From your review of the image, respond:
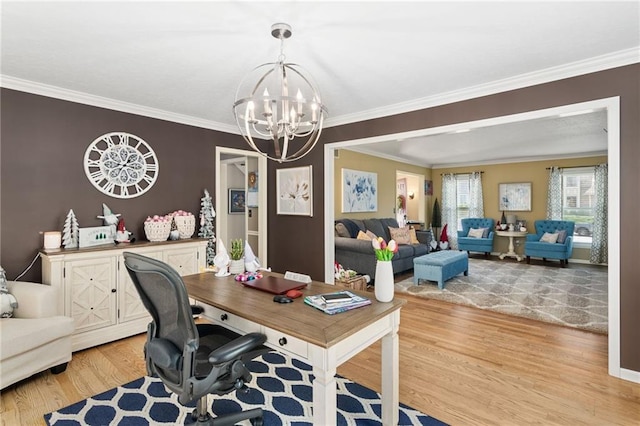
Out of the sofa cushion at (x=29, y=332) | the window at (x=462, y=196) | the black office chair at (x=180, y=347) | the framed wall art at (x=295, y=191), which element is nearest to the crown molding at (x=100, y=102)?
the framed wall art at (x=295, y=191)

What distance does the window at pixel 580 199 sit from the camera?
7191 mm

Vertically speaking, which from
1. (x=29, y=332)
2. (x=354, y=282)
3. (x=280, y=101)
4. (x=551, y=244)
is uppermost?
(x=280, y=101)

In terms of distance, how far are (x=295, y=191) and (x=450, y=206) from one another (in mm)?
5978

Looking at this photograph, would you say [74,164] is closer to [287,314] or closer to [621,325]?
[287,314]

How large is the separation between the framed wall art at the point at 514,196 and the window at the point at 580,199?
2.28 ft

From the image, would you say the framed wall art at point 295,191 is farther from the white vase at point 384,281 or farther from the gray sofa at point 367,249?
the white vase at point 384,281

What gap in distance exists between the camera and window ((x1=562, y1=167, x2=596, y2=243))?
23.6ft

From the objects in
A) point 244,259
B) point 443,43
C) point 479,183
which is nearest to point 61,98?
point 244,259

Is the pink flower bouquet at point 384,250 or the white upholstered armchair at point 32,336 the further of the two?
the white upholstered armchair at point 32,336

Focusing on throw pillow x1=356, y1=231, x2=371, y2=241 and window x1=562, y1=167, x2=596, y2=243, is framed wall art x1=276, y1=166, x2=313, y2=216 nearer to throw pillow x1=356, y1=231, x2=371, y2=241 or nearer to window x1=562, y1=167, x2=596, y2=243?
throw pillow x1=356, y1=231, x2=371, y2=241

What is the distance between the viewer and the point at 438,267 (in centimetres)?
502

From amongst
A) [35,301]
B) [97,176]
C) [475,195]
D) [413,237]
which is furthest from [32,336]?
[475,195]

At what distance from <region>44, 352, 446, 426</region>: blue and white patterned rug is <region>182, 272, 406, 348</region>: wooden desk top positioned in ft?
2.56

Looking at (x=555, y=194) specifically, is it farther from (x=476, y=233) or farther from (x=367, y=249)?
(x=367, y=249)
